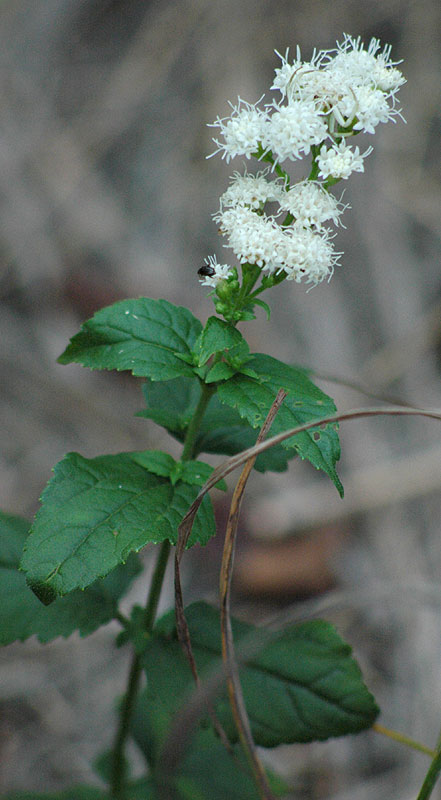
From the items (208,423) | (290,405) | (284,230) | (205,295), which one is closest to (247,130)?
(284,230)

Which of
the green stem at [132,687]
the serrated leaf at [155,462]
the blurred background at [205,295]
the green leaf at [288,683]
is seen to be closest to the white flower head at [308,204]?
the serrated leaf at [155,462]

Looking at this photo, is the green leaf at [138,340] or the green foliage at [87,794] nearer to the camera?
the green leaf at [138,340]

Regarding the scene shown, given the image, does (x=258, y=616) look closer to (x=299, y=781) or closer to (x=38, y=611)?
(x=299, y=781)

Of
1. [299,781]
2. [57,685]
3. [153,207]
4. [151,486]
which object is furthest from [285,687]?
[153,207]

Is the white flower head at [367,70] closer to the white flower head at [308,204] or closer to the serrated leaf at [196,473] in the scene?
the white flower head at [308,204]

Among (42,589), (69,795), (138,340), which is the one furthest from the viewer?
(69,795)

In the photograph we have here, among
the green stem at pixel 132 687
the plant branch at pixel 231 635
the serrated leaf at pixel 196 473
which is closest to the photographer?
the plant branch at pixel 231 635

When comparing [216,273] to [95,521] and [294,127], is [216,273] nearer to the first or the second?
[294,127]
